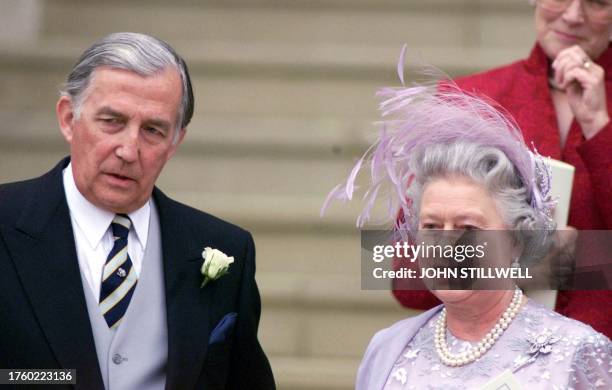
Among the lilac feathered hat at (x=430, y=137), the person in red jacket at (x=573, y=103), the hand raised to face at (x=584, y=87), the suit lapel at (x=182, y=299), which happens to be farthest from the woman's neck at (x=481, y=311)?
the hand raised to face at (x=584, y=87)

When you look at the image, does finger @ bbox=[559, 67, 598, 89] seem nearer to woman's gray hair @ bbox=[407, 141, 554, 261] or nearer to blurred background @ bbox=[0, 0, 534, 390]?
woman's gray hair @ bbox=[407, 141, 554, 261]

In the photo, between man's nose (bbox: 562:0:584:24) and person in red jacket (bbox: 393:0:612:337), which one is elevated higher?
man's nose (bbox: 562:0:584:24)

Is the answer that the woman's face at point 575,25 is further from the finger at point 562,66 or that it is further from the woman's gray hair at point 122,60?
the woman's gray hair at point 122,60

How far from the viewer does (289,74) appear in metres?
6.38

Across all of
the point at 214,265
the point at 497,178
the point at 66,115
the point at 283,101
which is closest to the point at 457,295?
the point at 497,178

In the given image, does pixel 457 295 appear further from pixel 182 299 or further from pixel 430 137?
pixel 182 299

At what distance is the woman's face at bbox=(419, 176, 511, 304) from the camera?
334 cm

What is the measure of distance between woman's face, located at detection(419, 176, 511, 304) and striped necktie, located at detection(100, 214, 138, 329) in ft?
2.58

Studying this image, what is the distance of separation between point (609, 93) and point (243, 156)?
96.9 inches

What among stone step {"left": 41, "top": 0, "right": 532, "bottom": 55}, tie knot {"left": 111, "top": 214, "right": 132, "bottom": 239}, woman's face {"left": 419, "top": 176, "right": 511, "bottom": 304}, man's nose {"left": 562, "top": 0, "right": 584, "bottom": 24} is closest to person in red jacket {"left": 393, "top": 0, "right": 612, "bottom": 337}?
man's nose {"left": 562, "top": 0, "right": 584, "bottom": 24}

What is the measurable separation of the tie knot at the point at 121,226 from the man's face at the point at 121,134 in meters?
0.04

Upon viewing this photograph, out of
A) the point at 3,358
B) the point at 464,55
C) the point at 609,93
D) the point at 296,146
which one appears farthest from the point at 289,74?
the point at 3,358

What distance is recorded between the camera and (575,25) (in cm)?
408

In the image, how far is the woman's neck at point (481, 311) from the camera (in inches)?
132
